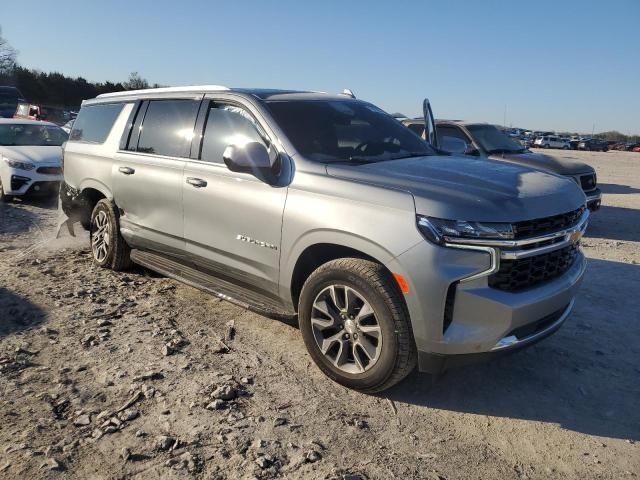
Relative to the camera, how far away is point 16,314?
15.2 feet

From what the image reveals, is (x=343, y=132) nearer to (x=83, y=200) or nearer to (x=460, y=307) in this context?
(x=460, y=307)

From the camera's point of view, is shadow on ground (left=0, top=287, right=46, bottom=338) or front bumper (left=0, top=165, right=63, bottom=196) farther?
front bumper (left=0, top=165, right=63, bottom=196)

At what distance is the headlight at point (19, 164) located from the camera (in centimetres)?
989

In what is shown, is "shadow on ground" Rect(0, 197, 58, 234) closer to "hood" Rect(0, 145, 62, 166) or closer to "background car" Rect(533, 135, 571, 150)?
"hood" Rect(0, 145, 62, 166)

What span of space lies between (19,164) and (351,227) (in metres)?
8.76

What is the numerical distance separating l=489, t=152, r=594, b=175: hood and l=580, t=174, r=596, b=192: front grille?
0.35ft

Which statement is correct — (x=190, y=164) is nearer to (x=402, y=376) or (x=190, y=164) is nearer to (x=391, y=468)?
(x=402, y=376)

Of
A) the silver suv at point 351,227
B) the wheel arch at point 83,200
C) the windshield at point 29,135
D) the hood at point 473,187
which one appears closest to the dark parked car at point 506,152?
the silver suv at point 351,227

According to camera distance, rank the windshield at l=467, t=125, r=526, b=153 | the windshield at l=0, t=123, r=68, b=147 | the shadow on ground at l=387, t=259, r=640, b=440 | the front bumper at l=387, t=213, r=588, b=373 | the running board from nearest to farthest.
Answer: the front bumper at l=387, t=213, r=588, b=373, the shadow on ground at l=387, t=259, r=640, b=440, the running board, the windshield at l=467, t=125, r=526, b=153, the windshield at l=0, t=123, r=68, b=147

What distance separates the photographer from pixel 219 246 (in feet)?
14.0

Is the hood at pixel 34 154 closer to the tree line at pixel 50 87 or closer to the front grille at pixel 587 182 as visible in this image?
the front grille at pixel 587 182

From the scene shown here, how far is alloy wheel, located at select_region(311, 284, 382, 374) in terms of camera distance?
3367mm

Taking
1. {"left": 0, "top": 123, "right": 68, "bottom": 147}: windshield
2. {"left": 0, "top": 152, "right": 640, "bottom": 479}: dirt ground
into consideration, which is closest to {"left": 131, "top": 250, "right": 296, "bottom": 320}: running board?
{"left": 0, "top": 152, "right": 640, "bottom": 479}: dirt ground

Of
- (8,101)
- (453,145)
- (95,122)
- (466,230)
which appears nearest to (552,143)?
(8,101)
